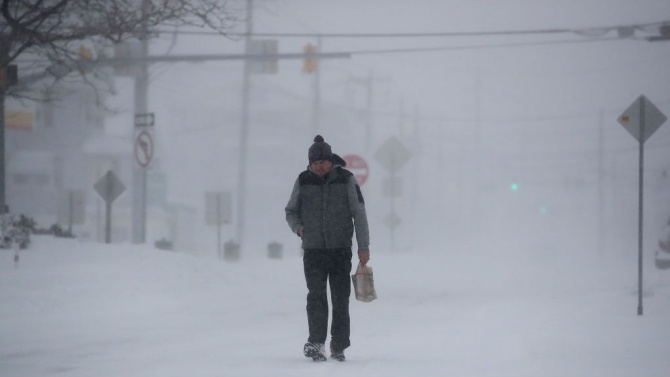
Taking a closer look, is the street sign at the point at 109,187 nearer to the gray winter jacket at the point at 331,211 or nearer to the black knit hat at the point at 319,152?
the gray winter jacket at the point at 331,211

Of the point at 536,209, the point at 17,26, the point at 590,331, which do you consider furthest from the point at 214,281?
the point at 536,209

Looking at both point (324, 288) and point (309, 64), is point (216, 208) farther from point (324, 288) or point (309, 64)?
point (324, 288)

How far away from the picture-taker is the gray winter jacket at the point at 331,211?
833cm

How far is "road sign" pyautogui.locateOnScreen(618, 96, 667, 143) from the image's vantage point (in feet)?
44.0

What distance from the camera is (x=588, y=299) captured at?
18.2 meters

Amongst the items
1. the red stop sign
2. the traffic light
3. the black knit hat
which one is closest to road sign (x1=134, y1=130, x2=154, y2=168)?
the traffic light

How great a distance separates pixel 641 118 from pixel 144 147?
1157 centimetres

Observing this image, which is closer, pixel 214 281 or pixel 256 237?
pixel 214 281

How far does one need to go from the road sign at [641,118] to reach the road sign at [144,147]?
36.7 feet

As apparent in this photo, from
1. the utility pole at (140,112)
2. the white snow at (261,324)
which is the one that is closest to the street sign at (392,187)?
the utility pole at (140,112)

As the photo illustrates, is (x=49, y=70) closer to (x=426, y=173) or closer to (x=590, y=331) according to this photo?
(x=590, y=331)

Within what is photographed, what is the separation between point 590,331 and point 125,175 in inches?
2092

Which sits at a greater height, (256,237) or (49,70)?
(49,70)

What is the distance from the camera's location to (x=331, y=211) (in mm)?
8352
